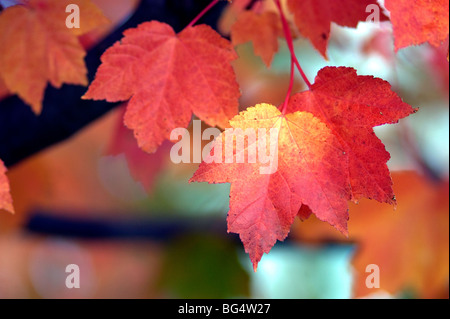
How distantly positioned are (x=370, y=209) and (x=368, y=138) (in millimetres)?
855

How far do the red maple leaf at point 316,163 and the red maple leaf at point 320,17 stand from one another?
10cm

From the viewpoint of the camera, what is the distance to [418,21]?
1.72ft

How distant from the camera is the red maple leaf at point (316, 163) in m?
0.49

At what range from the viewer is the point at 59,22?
0.62 metres

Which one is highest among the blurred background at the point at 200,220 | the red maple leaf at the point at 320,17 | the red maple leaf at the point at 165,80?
the red maple leaf at the point at 320,17

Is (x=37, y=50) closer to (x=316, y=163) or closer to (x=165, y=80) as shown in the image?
(x=165, y=80)

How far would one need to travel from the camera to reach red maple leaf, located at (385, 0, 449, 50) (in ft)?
1.68

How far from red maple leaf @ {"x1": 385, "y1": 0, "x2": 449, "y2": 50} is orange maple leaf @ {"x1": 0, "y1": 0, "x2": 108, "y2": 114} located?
1.58 feet

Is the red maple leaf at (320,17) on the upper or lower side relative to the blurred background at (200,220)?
upper

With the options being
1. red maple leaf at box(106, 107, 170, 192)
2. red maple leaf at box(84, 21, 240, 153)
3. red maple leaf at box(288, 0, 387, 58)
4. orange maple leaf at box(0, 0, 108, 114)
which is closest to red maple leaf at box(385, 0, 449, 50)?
red maple leaf at box(288, 0, 387, 58)

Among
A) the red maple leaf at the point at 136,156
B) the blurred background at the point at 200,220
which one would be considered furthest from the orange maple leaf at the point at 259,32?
the red maple leaf at the point at 136,156

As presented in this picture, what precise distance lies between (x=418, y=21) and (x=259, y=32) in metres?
0.27

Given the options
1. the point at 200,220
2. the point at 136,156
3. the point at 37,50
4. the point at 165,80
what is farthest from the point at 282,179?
the point at 200,220

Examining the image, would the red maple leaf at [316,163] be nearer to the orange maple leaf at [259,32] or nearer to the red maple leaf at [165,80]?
the red maple leaf at [165,80]
